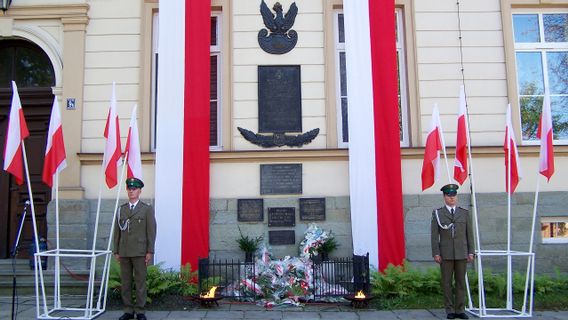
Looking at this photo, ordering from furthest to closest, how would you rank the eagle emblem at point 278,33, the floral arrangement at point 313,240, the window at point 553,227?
the eagle emblem at point 278,33 → the window at point 553,227 → the floral arrangement at point 313,240

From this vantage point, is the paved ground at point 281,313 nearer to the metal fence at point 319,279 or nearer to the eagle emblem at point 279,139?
the metal fence at point 319,279

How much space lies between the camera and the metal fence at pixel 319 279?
25.6 ft

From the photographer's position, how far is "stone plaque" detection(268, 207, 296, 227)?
9406 millimetres

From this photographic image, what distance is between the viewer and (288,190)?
952cm

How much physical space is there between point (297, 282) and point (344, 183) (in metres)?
2.26

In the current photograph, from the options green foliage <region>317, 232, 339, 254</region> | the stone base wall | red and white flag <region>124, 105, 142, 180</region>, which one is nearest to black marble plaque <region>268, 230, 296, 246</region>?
the stone base wall

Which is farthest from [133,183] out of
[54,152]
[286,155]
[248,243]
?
[286,155]

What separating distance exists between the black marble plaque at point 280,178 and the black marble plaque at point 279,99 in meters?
0.71

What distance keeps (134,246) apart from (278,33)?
5.03 meters

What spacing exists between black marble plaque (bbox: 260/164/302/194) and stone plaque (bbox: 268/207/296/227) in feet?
1.11

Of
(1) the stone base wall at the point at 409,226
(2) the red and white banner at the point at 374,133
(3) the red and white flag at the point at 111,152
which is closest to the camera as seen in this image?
(3) the red and white flag at the point at 111,152

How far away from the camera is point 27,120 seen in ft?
33.4

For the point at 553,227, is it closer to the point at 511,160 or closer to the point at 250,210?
the point at 511,160

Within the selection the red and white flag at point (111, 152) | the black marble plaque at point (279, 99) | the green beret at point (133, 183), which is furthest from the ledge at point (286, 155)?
the green beret at point (133, 183)
